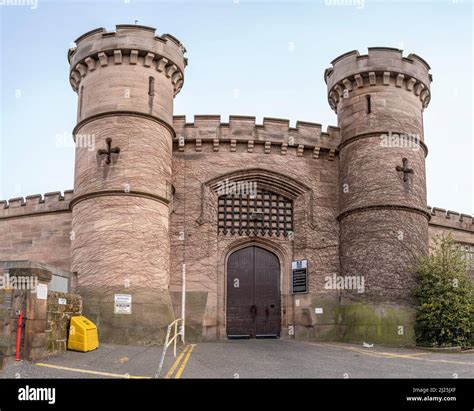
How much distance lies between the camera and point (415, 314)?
1792cm

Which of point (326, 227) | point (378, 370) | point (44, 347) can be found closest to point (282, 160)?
point (326, 227)

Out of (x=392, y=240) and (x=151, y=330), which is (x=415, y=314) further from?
(x=151, y=330)

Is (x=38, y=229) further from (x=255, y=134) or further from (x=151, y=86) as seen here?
(x=255, y=134)

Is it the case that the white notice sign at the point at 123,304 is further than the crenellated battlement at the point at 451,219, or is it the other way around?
the crenellated battlement at the point at 451,219

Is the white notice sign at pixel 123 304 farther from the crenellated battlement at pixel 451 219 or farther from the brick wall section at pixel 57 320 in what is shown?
the crenellated battlement at pixel 451 219

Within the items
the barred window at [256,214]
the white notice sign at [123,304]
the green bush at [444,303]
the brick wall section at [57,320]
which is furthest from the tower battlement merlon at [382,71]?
the brick wall section at [57,320]

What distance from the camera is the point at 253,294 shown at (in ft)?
63.8

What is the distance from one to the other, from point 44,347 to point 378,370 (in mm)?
6982

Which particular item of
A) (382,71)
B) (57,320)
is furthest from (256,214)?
(57,320)

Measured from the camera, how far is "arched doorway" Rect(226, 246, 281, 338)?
62.8 ft

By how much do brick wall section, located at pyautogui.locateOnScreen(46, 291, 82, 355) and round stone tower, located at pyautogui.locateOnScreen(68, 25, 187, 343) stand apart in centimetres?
276

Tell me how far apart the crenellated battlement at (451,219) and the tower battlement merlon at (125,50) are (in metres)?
12.3

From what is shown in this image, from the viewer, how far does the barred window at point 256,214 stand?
64.7 feet

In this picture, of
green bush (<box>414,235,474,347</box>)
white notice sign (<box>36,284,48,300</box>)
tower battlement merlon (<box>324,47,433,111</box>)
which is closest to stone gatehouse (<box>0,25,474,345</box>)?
tower battlement merlon (<box>324,47,433,111</box>)
